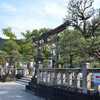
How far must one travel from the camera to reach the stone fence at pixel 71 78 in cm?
514

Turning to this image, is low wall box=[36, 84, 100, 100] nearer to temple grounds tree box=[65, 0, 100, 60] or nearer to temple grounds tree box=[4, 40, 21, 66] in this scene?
temple grounds tree box=[65, 0, 100, 60]

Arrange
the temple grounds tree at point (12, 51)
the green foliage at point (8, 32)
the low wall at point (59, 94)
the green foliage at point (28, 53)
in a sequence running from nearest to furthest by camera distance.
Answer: the low wall at point (59, 94)
the temple grounds tree at point (12, 51)
the green foliage at point (28, 53)
the green foliage at point (8, 32)

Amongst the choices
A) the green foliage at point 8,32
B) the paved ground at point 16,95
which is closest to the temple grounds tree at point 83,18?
the paved ground at point 16,95

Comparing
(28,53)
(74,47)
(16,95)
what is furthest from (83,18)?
(28,53)

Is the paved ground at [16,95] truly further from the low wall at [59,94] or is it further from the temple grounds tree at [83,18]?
the temple grounds tree at [83,18]

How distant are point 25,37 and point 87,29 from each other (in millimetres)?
19624

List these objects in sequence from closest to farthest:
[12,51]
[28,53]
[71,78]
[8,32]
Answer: [71,78] < [12,51] < [28,53] < [8,32]

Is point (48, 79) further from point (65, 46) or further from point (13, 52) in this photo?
point (13, 52)

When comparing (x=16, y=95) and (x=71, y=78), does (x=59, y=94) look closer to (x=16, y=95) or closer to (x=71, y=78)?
(x=71, y=78)

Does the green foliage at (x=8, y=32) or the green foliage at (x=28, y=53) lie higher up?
the green foliage at (x=8, y=32)

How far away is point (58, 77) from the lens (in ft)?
22.9

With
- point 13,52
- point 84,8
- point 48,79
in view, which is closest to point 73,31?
point 84,8

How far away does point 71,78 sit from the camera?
20.0 feet

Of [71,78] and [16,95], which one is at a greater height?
[71,78]
